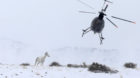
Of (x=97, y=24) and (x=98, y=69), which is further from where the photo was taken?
(x=98, y=69)

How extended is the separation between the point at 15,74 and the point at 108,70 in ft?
25.1

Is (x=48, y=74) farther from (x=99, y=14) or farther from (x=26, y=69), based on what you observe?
(x=99, y=14)

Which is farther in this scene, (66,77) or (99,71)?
(99,71)

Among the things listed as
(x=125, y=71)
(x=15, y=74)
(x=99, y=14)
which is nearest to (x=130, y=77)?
(x=125, y=71)

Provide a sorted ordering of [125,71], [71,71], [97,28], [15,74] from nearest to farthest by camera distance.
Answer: [97,28] → [15,74] → [71,71] → [125,71]

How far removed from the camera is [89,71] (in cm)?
2984

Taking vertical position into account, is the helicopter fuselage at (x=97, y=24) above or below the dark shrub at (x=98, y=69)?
above

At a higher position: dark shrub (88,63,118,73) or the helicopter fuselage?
the helicopter fuselage

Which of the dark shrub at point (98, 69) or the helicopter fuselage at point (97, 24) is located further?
the dark shrub at point (98, 69)

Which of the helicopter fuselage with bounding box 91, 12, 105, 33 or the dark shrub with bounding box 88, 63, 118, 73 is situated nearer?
the helicopter fuselage with bounding box 91, 12, 105, 33

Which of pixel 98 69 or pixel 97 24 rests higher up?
pixel 97 24

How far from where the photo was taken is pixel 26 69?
1096 inches

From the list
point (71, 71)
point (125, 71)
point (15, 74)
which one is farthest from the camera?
point (125, 71)

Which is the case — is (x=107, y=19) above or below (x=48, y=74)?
above
